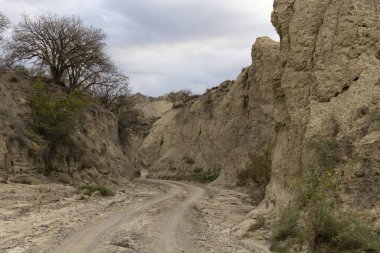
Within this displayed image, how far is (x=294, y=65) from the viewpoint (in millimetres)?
16516

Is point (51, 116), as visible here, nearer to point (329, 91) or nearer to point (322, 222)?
point (329, 91)

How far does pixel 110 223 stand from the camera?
15.5 m

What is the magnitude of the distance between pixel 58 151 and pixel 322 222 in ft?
70.3

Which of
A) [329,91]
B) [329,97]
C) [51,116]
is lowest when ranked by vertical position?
[329,97]

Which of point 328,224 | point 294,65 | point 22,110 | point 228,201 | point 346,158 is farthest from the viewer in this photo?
point 22,110

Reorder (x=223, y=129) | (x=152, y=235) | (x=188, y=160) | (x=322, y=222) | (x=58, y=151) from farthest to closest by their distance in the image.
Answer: (x=188, y=160), (x=223, y=129), (x=58, y=151), (x=152, y=235), (x=322, y=222)

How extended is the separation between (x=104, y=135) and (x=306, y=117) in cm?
2690

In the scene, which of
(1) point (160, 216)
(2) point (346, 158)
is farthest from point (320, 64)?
(1) point (160, 216)

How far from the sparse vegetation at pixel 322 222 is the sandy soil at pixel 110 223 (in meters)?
0.91

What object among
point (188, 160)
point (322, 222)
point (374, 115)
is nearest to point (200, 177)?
point (188, 160)

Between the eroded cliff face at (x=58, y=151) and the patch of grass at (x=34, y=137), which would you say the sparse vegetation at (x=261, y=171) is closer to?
the eroded cliff face at (x=58, y=151)

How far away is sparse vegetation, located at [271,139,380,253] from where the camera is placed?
389 inches

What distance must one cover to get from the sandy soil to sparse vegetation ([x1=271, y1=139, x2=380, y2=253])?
2.98ft

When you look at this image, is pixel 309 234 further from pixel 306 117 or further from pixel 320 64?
pixel 320 64
